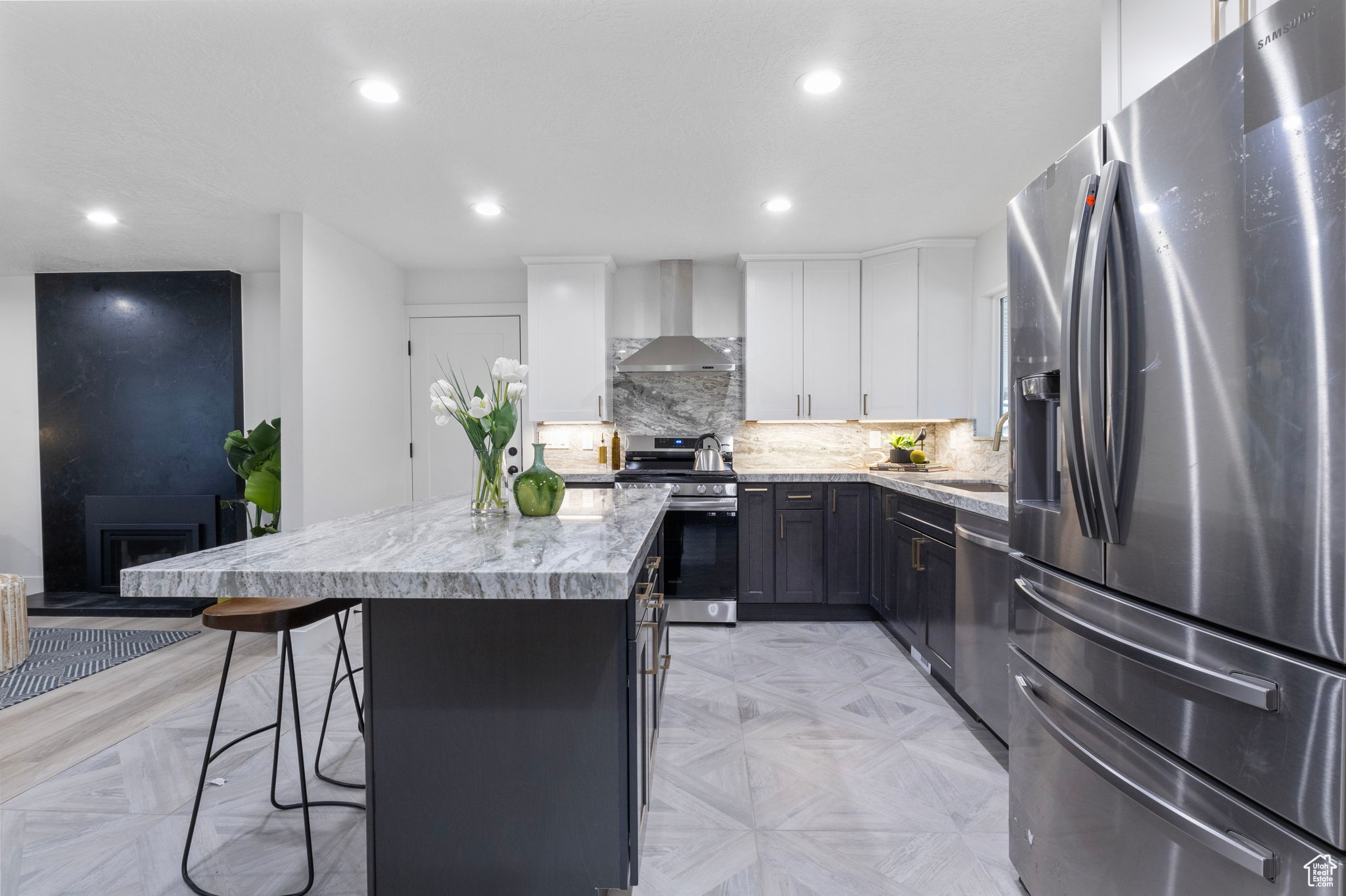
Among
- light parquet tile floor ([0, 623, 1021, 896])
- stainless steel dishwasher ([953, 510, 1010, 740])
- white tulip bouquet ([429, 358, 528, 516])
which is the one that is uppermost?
white tulip bouquet ([429, 358, 528, 516])

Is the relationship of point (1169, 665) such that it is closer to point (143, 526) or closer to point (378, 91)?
point (378, 91)

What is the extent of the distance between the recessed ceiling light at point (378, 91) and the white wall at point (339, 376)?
1570mm

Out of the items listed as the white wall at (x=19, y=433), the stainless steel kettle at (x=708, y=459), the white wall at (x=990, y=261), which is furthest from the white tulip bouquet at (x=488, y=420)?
the white wall at (x=19, y=433)

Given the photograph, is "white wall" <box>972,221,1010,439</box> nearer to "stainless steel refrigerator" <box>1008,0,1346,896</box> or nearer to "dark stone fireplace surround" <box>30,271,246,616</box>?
"stainless steel refrigerator" <box>1008,0,1346,896</box>

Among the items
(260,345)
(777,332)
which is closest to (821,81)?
(777,332)

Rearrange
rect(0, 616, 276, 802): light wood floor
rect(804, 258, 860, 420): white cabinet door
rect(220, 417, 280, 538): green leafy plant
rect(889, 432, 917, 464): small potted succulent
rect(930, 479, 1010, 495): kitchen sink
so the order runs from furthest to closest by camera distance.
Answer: rect(804, 258, 860, 420): white cabinet door, rect(889, 432, 917, 464): small potted succulent, rect(220, 417, 280, 538): green leafy plant, rect(930, 479, 1010, 495): kitchen sink, rect(0, 616, 276, 802): light wood floor

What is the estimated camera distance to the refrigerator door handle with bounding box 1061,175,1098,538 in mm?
1159

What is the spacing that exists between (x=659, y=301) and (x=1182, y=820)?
4150 mm

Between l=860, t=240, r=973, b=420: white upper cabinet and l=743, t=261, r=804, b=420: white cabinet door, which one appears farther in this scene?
l=743, t=261, r=804, b=420: white cabinet door

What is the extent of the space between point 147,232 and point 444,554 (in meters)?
4.09

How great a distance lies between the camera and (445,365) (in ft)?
15.7

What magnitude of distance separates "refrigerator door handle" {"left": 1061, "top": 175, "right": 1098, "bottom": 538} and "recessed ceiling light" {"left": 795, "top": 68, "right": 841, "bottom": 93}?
3.89ft

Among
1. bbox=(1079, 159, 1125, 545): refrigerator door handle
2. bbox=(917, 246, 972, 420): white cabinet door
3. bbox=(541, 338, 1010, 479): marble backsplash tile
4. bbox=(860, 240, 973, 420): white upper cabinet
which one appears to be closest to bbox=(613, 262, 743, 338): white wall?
bbox=(541, 338, 1010, 479): marble backsplash tile

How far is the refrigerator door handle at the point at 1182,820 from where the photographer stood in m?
0.89
